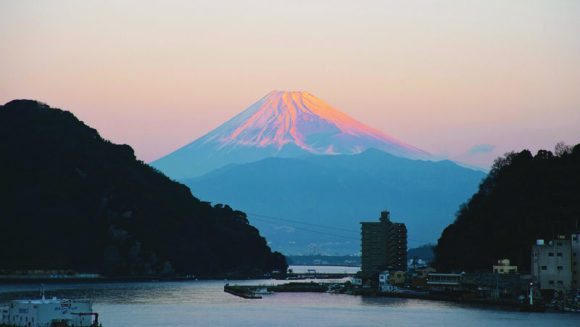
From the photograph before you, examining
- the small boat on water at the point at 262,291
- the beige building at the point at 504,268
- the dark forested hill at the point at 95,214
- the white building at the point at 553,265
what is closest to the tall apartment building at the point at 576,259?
the white building at the point at 553,265

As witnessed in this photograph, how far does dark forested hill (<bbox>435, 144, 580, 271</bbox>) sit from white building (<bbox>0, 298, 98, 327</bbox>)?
42163 millimetres

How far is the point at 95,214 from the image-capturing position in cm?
14500

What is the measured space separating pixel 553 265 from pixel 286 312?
16.7m

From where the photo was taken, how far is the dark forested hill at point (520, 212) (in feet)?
291

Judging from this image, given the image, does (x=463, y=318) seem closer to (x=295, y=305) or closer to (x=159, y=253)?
(x=295, y=305)

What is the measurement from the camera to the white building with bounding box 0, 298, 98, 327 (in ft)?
165

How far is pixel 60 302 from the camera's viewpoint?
50438 mm

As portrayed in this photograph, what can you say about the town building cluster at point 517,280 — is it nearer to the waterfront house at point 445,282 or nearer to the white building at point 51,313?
the waterfront house at point 445,282

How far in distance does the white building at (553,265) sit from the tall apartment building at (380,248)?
44073mm

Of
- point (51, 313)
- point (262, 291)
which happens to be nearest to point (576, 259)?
point (262, 291)

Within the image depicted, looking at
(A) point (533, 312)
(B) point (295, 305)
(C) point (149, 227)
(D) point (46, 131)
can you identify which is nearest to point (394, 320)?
(A) point (533, 312)

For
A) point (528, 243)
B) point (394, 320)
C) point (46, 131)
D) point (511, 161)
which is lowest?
point (394, 320)

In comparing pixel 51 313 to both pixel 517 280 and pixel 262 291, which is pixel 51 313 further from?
pixel 262 291

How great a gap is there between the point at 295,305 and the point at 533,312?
1779 centimetres
